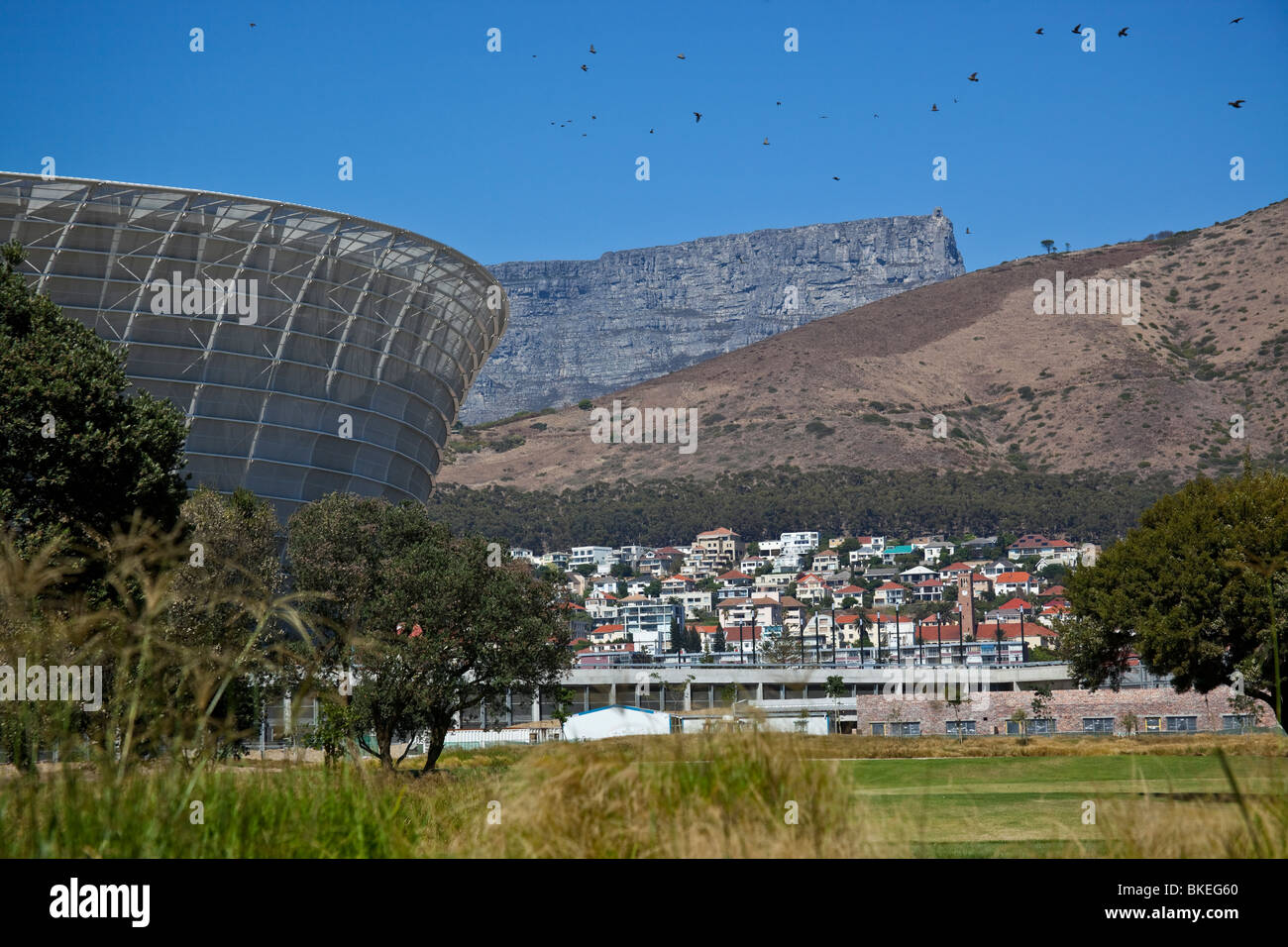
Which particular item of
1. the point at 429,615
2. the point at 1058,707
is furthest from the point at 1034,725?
the point at 429,615

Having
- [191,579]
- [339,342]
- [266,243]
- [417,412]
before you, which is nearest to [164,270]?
[266,243]

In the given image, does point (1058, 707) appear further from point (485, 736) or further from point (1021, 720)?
point (485, 736)

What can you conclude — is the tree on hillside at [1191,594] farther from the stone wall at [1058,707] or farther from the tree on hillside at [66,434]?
the stone wall at [1058,707]

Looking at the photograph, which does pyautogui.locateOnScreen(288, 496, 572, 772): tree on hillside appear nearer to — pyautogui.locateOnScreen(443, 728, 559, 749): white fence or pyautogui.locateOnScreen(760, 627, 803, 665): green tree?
pyautogui.locateOnScreen(443, 728, 559, 749): white fence

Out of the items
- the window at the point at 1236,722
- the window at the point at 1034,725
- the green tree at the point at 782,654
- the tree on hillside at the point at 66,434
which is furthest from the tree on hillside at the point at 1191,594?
the green tree at the point at 782,654

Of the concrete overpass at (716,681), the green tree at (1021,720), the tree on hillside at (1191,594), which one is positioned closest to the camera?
the tree on hillside at (1191,594)

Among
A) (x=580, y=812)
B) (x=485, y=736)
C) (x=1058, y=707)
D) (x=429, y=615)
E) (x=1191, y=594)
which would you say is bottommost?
(x=485, y=736)
